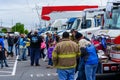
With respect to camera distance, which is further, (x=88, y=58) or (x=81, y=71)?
(x=81, y=71)

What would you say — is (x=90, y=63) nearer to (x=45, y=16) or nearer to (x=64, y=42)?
(x=64, y=42)

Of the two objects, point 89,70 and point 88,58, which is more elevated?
point 88,58

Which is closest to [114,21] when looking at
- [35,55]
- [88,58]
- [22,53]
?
[88,58]

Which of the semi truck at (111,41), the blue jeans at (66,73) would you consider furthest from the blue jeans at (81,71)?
the blue jeans at (66,73)

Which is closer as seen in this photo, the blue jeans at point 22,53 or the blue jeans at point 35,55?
the blue jeans at point 35,55

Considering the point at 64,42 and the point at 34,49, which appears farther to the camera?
the point at 34,49

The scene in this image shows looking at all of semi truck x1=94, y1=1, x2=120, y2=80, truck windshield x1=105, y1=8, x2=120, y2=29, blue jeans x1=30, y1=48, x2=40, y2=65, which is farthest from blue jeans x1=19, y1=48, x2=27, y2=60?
truck windshield x1=105, y1=8, x2=120, y2=29

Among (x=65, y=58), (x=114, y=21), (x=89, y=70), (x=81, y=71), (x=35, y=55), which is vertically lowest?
(x=35, y=55)

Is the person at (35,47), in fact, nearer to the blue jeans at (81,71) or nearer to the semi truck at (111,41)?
the semi truck at (111,41)

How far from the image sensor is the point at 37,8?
190 feet

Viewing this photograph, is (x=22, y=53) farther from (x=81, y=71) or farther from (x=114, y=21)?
(x=81, y=71)

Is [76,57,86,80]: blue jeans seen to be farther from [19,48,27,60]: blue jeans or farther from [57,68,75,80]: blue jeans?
[19,48,27,60]: blue jeans

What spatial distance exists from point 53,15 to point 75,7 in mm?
2959

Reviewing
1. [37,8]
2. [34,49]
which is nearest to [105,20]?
[34,49]
